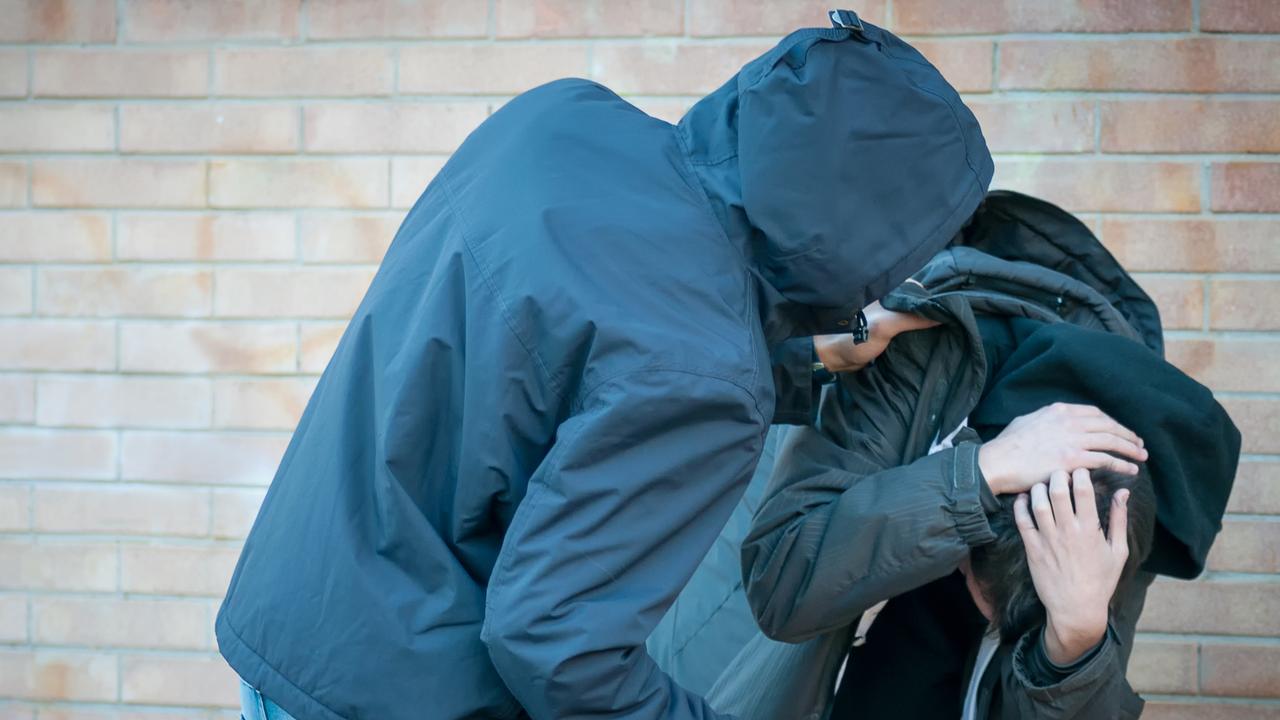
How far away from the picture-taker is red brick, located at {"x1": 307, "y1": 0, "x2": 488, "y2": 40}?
322 centimetres

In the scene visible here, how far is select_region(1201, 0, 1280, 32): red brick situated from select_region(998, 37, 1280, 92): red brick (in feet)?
0.11

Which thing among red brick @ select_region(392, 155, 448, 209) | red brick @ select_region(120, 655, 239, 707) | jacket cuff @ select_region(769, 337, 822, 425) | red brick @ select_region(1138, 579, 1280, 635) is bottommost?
red brick @ select_region(120, 655, 239, 707)

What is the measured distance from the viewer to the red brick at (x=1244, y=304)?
3.06 meters

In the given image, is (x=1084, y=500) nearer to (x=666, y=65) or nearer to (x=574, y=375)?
(x=574, y=375)

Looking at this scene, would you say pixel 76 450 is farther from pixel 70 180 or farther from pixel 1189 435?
pixel 1189 435

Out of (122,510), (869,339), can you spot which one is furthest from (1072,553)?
(122,510)

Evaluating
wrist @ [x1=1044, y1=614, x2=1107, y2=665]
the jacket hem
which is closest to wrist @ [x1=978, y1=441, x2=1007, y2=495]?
wrist @ [x1=1044, y1=614, x2=1107, y2=665]

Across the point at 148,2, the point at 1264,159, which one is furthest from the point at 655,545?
the point at 148,2

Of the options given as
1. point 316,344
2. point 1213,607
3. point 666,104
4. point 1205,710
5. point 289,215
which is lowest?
point 1205,710

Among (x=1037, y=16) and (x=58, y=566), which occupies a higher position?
(x=1037, y=16)

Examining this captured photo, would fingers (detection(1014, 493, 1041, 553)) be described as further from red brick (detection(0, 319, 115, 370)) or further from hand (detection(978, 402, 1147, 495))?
red brick (detection(0, 319, 115, 370))

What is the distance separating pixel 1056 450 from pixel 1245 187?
1.56m

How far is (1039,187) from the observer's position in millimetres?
3088

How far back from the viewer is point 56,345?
11.1ft
